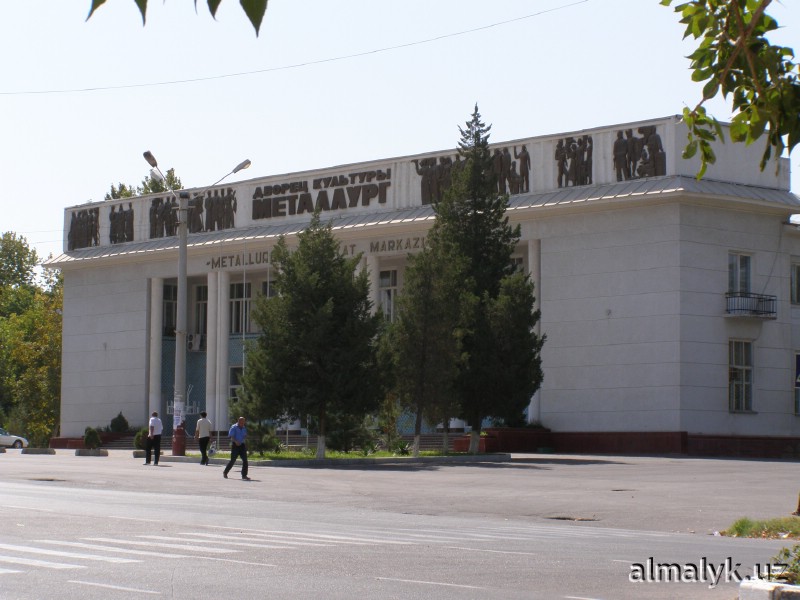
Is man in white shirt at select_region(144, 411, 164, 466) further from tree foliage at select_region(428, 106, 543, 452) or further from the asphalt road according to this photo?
tree foliage at select_region(428, 106, 543, 452)

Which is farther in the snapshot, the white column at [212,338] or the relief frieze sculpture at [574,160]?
the white column at [212,338]

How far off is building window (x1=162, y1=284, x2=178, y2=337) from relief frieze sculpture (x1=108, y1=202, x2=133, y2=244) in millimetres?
3498

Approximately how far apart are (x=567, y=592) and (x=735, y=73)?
4656mm

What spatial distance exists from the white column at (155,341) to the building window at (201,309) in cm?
265

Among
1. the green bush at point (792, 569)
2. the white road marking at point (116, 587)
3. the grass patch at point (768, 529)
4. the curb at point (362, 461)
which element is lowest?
the curb at point (362, 461)

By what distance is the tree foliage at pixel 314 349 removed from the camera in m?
40.8

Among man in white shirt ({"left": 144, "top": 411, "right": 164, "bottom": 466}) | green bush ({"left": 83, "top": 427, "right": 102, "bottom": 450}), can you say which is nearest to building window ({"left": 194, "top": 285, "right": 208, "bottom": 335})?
green bush ({"left": 83, "top": 427, "right": 102, "bottom": 450})

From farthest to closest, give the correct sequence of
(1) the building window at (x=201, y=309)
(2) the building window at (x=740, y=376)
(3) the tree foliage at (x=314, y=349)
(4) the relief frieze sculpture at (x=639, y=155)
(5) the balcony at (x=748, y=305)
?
1. (1) the building window at (x=201, y=309)
2. (2) the building window at (x=740, y=376)
3. (5) the balcony at (x=748, y=305)
4. (4) the relief frieze sculpture at (x=639, y=155)
5. (3) the tree foliage at (x=314, y=349)

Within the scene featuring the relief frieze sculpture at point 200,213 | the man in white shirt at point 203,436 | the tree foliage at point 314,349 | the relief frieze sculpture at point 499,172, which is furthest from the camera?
the relief frieze sculpture at point 200,213

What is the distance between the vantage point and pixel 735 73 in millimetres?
9258

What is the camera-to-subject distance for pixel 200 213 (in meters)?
67.9

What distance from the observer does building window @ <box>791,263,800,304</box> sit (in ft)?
177

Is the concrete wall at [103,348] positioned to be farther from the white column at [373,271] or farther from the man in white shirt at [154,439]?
the man in white shirt at [154,439]

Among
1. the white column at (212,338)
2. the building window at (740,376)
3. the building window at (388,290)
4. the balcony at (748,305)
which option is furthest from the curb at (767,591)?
the white column at (212,338)
